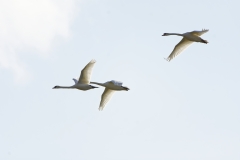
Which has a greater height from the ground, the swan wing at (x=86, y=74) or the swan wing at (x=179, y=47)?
the swan wing at (x=179, y=47)

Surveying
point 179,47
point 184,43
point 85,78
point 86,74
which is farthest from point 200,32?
point 85,78

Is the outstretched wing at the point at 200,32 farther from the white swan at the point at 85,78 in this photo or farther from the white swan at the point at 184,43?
the white swan at the point at 85,78

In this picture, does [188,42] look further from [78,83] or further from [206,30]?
[78,83]

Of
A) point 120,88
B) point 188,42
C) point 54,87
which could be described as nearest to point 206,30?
point 188,42

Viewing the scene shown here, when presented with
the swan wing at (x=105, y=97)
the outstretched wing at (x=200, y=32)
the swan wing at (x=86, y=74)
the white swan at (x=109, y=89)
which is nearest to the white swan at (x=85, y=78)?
the swan wing at (x=86, y=74)

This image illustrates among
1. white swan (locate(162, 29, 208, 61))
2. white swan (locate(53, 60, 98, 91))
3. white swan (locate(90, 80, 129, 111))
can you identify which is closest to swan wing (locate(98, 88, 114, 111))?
white swan (locate(90, 80, 129, 111))

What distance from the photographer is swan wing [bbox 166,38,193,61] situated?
49.4 metres

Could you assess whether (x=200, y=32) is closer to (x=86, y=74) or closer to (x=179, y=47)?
(x=179, y=47)

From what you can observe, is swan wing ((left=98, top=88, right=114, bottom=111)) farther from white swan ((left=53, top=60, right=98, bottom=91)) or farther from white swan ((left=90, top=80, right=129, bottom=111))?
white swan ((left=53, top=60, right=98, bottom=91))

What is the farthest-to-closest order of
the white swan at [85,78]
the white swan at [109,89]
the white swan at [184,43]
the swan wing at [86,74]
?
the white swan at [184,43]
the swan wing at [86,74]
the white swan at [85,78]
the white swan at [109,89]

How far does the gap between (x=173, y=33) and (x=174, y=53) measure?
73.4 inches

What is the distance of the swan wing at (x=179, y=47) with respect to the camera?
49406mm

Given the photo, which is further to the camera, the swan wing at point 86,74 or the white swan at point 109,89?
the swan wing at point 86,74

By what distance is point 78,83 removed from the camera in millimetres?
46906
